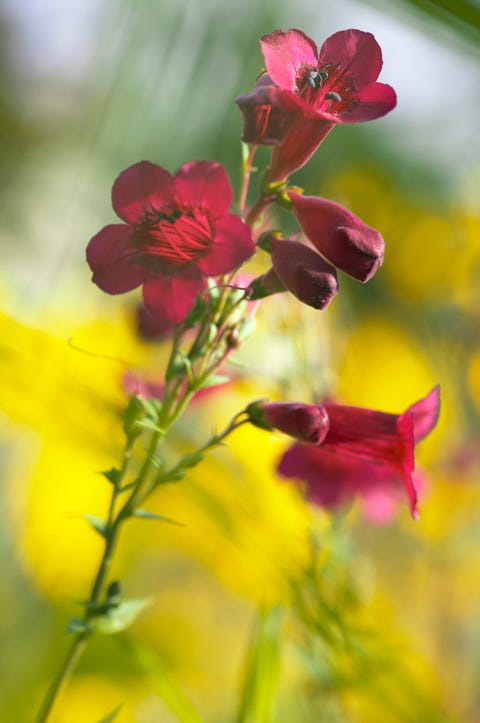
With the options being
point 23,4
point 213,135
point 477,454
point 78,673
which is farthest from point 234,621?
point 23,4

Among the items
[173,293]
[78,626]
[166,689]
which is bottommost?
[166,689]

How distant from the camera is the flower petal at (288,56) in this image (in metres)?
0.32

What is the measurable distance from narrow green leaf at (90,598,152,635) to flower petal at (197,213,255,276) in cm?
15

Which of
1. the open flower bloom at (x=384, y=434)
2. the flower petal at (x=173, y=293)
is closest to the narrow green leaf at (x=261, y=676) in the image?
the open flower bloom at (x=384, y=434)

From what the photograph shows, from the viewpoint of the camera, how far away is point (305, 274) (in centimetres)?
34

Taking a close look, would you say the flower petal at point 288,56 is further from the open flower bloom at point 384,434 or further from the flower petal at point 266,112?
the open flower bloom at point 384,434

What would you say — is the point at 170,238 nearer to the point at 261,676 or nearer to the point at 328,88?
the point at 328,88

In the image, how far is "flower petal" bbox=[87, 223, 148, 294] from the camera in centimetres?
36

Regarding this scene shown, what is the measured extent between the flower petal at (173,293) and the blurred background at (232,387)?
0.18 ft

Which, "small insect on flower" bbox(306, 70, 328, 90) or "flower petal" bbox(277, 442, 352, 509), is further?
"flower petal" bbox(277, 442, 352, 509)

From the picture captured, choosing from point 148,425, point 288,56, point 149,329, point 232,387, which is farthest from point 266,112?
point 232,387

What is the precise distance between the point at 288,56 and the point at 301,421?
16 centimetres

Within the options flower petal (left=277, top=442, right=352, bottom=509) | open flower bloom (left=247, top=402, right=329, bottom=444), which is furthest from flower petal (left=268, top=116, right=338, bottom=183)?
flower petal (left=277, top=442, right=352, bottom=509)

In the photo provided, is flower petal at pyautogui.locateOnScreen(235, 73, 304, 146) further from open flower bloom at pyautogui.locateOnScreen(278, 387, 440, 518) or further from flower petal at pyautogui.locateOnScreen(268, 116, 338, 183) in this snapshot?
open flower bloom at pyautogui.locateOnScreen(278, 387, 440, 518)
